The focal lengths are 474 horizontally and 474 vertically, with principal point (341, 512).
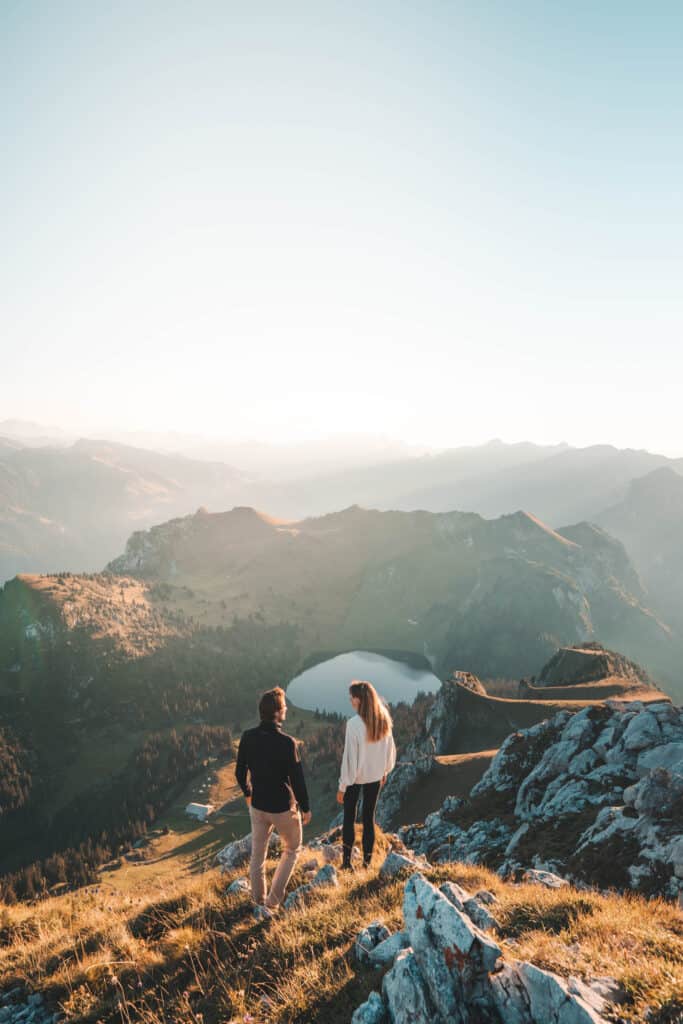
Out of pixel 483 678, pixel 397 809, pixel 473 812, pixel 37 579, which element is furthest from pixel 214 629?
pixel 473 812

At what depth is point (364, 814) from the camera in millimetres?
10508

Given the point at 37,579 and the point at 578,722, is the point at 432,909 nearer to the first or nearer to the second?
the point at 578,722

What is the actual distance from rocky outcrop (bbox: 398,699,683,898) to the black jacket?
12.4 m

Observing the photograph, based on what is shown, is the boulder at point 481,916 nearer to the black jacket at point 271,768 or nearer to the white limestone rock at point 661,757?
the black jacket at point 271,768

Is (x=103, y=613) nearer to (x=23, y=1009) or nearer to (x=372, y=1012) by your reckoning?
(x=23, y=1009)

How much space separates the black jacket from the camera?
27.4 feet

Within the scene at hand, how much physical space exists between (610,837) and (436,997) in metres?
15.5

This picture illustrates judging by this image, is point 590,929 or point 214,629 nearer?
point 590,929

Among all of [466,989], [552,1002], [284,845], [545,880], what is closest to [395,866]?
[284,845]

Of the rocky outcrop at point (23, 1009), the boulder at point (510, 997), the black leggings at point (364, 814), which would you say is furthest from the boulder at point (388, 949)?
the rocky outcrop at point (23, 1009)

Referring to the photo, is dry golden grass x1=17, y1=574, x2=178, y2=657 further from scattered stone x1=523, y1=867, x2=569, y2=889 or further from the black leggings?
the black leggings

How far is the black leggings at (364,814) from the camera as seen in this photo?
10484 millimetres

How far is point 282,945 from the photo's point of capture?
711cm

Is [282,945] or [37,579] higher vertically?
[282,945]
